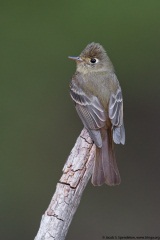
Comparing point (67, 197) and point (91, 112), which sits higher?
point (91, 112)

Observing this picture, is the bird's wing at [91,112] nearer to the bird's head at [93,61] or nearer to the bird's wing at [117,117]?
the bird's wing at [117,117]

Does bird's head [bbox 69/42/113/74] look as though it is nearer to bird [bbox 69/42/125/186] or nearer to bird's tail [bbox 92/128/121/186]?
bird [bbox 69/42/125/186]

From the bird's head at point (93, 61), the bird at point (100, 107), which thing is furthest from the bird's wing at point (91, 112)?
the bird's head at point (93, 61)

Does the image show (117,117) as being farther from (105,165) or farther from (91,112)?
(105,165)

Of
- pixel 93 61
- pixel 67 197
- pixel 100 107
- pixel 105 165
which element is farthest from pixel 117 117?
pixel 67 197

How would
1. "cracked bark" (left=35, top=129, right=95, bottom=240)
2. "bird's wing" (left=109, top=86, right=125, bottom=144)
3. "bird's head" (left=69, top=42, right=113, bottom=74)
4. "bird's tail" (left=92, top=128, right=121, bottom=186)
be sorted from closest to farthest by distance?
"cracked bark" (left=35, top=129, right=95, bottom=240) → "bird's tail" (left=92, top=128, right=121, bottom=186) → "bird's wing" (left=109, top=86, right=125, bottom=144) → "bird's head" (left=69, top=42, right=113, bottom=74)

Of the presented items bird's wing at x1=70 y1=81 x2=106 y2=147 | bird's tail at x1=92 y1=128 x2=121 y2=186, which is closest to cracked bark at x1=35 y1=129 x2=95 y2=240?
bird's tail at x1=92 y1=128 x2=121 y2=186

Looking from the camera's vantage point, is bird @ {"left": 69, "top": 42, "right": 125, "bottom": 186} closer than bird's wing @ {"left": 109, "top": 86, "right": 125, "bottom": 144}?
Yes
